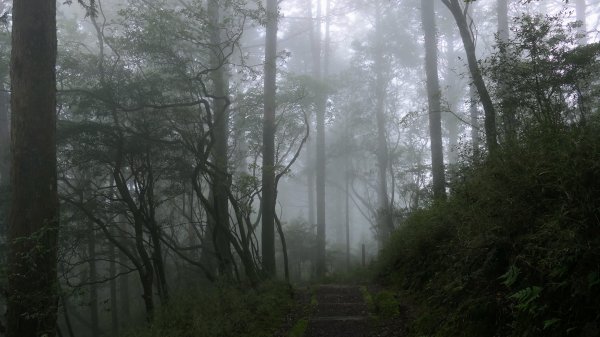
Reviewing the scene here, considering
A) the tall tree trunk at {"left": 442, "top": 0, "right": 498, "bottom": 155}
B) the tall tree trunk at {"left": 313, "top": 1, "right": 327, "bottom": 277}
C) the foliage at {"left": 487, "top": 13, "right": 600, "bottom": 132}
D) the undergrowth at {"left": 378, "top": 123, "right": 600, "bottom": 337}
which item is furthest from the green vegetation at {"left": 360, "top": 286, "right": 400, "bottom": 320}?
the tall tree trunk at {"left": 313, "top": 1, "right": 327, "bottom": 277}

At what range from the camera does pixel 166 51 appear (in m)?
10.9

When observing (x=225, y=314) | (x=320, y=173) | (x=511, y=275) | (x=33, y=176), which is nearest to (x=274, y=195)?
(x=225, y=314)

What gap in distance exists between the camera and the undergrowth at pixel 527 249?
3.17 meters

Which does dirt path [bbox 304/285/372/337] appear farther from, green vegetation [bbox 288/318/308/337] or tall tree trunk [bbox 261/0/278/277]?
tall tree trunk [bbox 261/0/278/277]

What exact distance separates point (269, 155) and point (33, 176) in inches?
297

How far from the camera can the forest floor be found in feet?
18.7

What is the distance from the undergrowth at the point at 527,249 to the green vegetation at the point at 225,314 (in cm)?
247

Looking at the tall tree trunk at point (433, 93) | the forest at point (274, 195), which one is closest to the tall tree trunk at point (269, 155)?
the forest at point (274, 195)

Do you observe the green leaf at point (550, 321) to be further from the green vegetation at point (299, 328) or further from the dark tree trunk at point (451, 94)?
the dark tree trunk at point (451, 94)

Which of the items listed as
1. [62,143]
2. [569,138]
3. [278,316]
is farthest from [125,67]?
[569,138]

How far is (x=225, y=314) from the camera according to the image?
688 cm

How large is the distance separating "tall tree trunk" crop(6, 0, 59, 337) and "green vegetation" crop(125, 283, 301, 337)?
5.41 ft

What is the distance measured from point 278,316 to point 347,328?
5.23 ft

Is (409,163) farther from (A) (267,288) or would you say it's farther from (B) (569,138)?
(B) (569,138)
